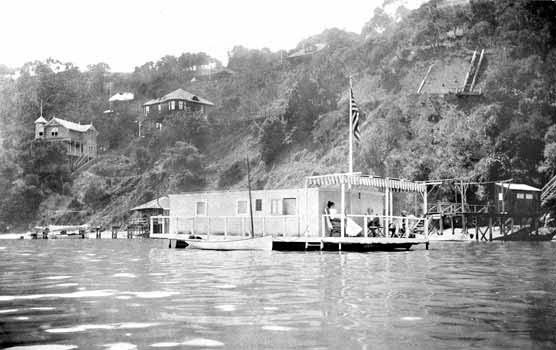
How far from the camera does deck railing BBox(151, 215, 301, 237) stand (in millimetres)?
29594

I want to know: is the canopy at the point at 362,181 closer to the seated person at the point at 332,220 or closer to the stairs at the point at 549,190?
the seated person at the point at 332,220

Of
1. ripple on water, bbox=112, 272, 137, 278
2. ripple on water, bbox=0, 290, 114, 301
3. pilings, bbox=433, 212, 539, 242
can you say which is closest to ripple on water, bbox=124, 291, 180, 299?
ripple on water, bbox=0, 290, 114, 301

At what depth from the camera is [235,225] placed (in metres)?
32.1

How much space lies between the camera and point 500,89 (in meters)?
67.8

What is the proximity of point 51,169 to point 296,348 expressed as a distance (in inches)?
3830

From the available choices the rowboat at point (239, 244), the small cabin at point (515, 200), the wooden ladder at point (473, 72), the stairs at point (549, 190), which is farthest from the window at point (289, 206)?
the wooden ladder at point (473, 72)

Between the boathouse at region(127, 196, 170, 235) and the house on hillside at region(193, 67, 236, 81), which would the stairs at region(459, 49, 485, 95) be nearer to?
the boathouse at region(127, 196, 170, 235)

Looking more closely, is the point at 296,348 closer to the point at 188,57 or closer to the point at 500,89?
the point at 500,89

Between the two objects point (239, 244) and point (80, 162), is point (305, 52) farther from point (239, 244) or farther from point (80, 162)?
point (239, 244)

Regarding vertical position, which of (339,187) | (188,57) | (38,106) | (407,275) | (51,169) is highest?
(188,57)

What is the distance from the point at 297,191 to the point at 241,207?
378cm

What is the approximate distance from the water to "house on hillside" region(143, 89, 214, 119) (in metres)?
99.3

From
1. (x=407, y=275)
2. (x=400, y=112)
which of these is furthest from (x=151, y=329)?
(x=400, y=112)

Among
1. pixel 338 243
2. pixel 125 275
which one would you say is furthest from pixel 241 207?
pixel 125 275
